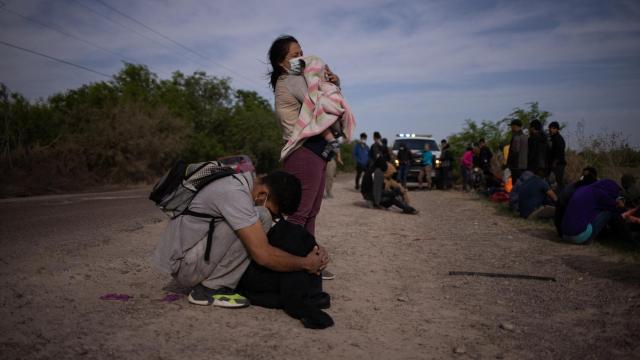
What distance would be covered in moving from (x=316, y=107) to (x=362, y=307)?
169cm

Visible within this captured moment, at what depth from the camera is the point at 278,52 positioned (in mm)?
4293

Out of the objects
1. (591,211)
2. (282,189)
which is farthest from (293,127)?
(591,211)

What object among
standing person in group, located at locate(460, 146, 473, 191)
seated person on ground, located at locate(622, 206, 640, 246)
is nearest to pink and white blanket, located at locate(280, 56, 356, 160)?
seated person on ground, located at locate(622, 206, 640, 246)

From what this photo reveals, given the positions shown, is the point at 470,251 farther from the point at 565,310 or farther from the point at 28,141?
the point at 28,141

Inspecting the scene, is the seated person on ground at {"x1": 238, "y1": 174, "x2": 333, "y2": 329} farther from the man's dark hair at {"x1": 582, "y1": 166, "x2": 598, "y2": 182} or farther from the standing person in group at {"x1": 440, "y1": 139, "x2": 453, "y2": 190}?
the standing person in group at {"x1": 440, "y1": 139, "x2": 453, "y2": 190}

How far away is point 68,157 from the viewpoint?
22578mm

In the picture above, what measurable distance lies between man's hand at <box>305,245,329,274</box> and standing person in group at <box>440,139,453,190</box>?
16.6 m

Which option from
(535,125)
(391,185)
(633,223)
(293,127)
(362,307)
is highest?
(535,125)

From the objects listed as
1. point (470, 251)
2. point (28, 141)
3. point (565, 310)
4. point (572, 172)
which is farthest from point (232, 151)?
point (565, 310)

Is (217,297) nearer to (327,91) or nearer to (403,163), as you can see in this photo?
(327,91)

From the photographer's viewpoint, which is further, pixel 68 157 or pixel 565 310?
pixel 68 157

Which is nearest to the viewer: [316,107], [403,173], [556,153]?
[316,107]

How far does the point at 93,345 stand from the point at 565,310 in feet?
11.4

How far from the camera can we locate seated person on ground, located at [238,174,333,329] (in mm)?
3475
